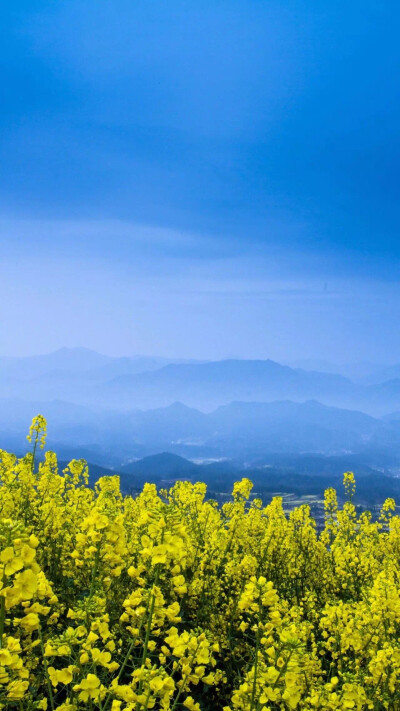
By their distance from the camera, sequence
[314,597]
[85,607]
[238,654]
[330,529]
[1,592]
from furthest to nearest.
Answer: [330,529]
[314,597]
[238,654]
[85,607]
[1,592]

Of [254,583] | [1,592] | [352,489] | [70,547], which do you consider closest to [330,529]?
[352,489]

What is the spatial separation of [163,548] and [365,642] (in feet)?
14.2

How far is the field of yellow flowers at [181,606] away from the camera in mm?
3533

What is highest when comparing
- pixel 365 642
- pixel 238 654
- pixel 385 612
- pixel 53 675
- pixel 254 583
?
pixel 254 583

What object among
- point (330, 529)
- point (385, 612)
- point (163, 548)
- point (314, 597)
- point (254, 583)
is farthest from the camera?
point (330, 529)

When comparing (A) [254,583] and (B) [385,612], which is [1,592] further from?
(B) [385,612]

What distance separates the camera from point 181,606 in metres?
7.88

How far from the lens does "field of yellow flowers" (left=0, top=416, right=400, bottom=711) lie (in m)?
3.53

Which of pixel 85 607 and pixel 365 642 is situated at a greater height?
pixel 85 607

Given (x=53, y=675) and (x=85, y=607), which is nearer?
(x=53, y=675)

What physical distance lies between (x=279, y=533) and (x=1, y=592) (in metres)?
9.93

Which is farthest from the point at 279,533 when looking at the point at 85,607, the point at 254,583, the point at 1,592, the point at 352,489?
the point at 1,592

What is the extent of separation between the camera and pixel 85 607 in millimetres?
3803

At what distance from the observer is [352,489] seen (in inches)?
599
